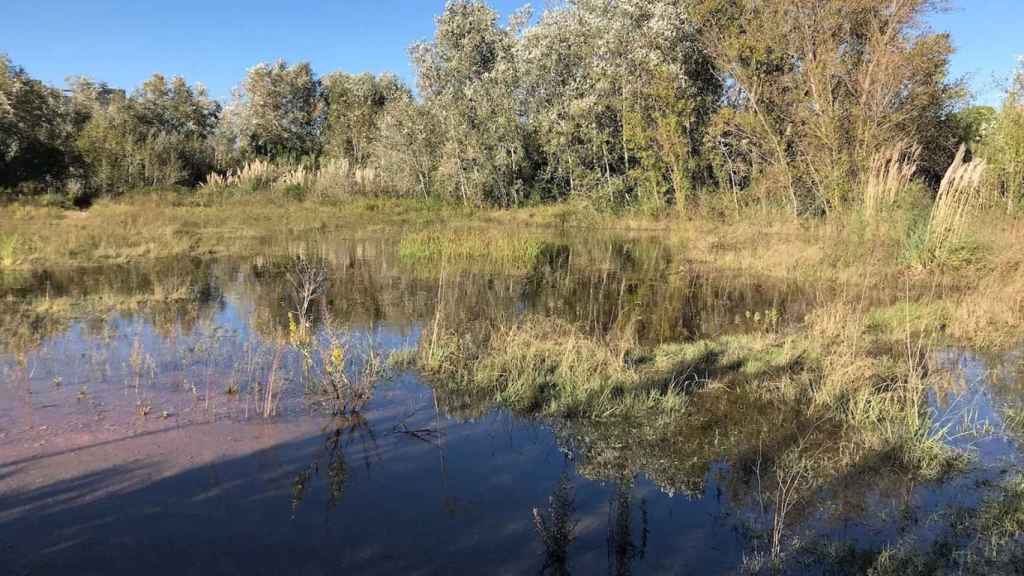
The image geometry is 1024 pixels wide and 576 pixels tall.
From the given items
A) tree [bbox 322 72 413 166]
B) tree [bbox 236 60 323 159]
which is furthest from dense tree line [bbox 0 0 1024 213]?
tree [bbox 236 60 323 159]

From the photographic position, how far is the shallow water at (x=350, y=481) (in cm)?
331

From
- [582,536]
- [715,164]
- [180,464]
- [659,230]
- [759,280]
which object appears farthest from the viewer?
[715,164]

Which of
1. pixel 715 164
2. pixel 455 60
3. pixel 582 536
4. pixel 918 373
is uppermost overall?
pixel 455 60

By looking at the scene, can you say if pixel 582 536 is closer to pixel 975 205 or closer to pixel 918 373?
pixel 918 373

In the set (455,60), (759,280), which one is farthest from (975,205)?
(455,60)

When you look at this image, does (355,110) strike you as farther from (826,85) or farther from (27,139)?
(826,85)

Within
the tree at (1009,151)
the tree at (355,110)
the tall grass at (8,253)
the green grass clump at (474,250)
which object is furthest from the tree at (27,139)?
the tree at (1009,151)

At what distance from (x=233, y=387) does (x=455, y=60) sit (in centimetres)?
1912

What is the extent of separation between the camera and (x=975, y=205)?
36.3 ft

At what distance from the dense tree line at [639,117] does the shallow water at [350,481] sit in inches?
399

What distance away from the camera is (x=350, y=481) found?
13.4 ft

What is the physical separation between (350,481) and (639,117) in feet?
55.5

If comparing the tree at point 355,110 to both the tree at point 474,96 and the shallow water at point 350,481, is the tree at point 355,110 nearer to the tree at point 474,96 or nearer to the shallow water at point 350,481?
the tree at point 474,96

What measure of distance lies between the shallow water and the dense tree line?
10.1m
